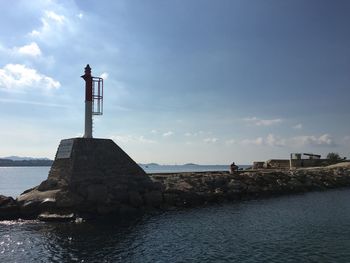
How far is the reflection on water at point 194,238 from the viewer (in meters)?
17.7

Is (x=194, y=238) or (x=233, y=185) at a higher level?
(x=233, y=185)

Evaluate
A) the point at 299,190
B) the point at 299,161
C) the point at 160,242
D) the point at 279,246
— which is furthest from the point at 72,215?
the point at 299,161

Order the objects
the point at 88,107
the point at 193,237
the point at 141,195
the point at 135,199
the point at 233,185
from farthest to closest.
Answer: the point at 233,185 < the point at 88,107 < the point at 141,195 < the point at 135,199 < the point at 193,237

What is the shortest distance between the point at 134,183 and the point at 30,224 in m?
8.77

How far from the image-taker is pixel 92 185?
2880 centimetres

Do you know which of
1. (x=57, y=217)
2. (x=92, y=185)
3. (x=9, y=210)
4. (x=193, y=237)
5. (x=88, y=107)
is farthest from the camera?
(x=88, y=107)

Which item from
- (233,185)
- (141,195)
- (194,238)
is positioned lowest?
(194,238)

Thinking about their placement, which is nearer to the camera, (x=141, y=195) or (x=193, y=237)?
(x=193, y=237)

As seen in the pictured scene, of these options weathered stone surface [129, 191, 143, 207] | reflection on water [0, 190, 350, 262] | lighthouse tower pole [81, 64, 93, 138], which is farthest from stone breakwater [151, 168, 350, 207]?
lighthouse tower pole [81, 64, 93, 138]

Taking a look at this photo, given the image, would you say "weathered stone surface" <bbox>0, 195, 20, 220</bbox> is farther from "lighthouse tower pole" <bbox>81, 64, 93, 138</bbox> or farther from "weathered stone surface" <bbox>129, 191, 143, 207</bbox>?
"weathered stone surface" <bbox>129, 191, 143, 207</bbox>

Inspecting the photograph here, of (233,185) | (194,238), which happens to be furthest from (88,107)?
(233,185)

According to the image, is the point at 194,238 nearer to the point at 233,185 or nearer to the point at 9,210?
the point at 9,210

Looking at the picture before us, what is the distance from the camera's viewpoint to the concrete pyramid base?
2752 centimetres

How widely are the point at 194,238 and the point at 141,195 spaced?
10.4m
